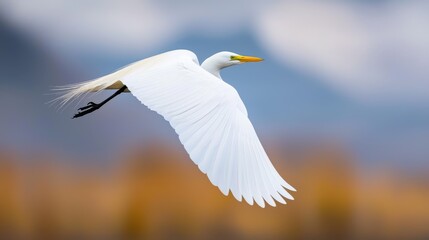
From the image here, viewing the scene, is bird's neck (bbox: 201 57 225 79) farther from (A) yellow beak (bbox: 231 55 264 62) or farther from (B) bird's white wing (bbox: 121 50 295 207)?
(B) bird's white wing (bbox: 121 50 295 207)

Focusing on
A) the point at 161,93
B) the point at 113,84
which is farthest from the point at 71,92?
the point at 161,93

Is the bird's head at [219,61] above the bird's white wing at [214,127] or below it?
below

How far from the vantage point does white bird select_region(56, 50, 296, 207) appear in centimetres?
209

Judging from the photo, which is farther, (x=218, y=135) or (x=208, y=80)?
(x=208, y=80)

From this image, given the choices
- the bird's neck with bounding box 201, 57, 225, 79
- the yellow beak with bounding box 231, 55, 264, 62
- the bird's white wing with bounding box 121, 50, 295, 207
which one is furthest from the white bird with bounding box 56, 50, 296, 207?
the yellow beak with bounding box 231, 55, 264, 62

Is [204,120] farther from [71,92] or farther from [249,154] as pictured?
[71,92]

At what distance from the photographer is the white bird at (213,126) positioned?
2090 millimetres

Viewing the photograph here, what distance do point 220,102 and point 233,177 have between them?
0.38 metres

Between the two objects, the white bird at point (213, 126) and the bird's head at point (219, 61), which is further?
the bird's head at point (219, 61)

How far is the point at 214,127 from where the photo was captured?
227 centimetres

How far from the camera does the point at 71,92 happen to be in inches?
129

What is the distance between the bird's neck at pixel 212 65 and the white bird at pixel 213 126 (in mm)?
473

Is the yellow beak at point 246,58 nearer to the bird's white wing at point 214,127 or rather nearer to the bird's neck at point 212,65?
the bird's neck at point 212,65

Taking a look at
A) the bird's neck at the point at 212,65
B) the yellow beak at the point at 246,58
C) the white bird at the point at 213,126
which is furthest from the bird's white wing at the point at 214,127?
the yellow beak at the point at 246,58
